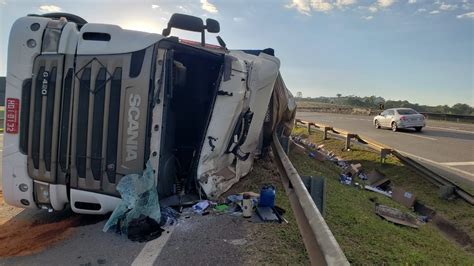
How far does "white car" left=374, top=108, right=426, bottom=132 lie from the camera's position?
20812 mm

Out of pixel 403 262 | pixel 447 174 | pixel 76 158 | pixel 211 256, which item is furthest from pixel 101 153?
pixel 447 174

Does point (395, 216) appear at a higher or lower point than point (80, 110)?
lower

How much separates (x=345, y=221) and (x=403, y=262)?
96 centimetres

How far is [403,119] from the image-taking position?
20.9m

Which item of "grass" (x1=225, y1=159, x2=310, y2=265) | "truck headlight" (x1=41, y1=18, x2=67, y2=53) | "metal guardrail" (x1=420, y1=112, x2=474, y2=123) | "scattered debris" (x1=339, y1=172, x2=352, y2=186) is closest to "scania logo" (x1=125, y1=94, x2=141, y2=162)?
"truck headlight" (x1=41, y1=18, x2=67, y2=53)

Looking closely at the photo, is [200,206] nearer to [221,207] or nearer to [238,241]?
[221,207]

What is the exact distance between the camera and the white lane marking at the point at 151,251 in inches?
108

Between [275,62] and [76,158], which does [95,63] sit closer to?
[76,158]

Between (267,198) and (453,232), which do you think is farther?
(453,232)

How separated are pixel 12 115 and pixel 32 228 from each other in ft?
3.74

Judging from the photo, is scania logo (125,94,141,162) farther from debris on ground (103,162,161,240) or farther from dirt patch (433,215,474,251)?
dirt patch (433,215,474,251)

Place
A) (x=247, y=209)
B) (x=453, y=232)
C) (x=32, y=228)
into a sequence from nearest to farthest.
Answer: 1. (x=32, y=228)
2. (x=247, y=209)
3. (x=453, y=232)

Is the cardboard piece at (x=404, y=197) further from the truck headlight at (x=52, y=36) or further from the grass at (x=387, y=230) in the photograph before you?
the truck headlight at (x=52, y=36)

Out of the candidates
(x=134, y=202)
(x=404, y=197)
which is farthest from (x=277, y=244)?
(x=404, y=197)
